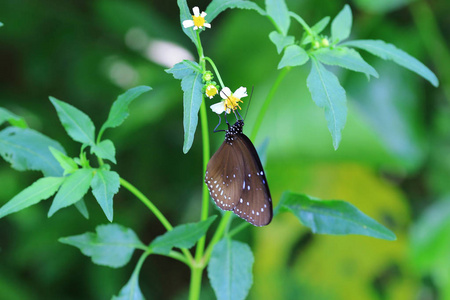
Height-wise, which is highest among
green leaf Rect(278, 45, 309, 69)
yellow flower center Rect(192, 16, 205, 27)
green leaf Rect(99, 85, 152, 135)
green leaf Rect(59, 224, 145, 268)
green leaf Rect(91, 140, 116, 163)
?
yellow flower center Rect(192, 16, 205, 27)

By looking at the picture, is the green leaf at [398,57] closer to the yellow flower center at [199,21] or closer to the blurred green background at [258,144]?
the yellow flower center at [199,21]

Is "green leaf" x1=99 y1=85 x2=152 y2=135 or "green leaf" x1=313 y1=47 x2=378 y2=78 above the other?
"green leaf" x1=313 y1=47 x2=378 y2=78

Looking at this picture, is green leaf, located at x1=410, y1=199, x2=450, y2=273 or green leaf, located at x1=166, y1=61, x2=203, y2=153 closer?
green leaf, located at x1=166, y1=61, x2=203, y2=153

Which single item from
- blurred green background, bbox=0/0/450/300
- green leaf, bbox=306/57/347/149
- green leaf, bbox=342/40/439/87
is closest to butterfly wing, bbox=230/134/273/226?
green leaf, bbox=306/57/347/149

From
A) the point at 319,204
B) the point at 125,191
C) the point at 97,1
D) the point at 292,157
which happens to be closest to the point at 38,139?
the point at 319,204

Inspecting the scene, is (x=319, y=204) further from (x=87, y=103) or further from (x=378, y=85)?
(x=87, y=103)

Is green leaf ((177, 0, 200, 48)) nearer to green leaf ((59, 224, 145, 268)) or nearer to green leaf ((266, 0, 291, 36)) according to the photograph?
green leaf ((266, 0, 291, 36))
